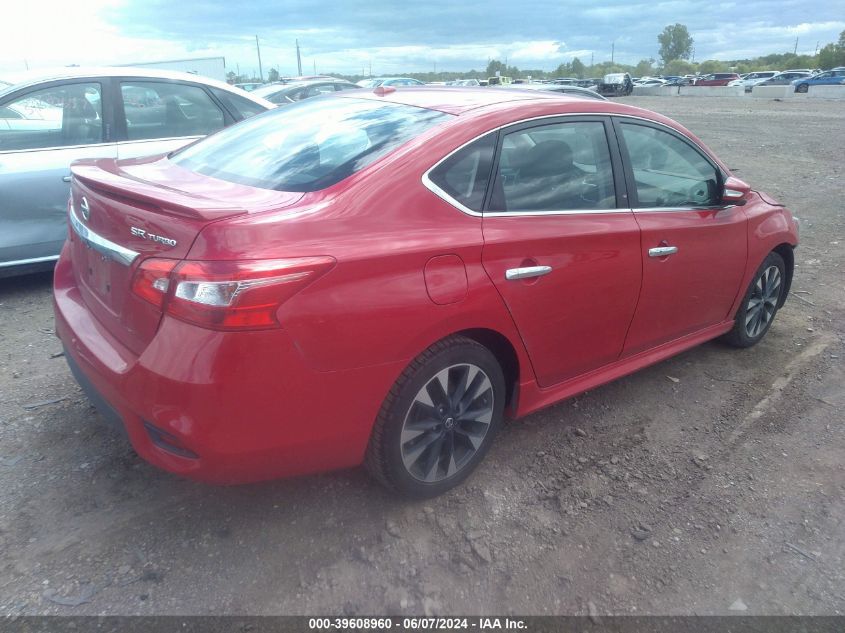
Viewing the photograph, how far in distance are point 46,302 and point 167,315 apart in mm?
3423

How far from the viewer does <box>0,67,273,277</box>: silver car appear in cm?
479

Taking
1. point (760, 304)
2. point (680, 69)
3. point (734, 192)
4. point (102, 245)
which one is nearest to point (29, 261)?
point (102, 245)

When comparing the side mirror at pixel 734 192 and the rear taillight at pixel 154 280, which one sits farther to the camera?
the side mirror at pixel 734 192

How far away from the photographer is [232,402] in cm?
213

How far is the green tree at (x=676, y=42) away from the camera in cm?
11612

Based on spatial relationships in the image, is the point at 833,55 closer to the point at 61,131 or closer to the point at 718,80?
the point at 718,80

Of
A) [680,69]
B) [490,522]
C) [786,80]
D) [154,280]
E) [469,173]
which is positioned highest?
[680,69]

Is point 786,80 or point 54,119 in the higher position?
point 786,80

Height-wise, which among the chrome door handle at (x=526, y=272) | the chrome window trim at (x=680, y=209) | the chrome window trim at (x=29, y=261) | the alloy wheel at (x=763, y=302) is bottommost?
the alloy wheel at (x=763, y=302)

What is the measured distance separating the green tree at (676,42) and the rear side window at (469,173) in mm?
127706

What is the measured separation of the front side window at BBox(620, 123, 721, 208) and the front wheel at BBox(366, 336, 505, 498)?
1323 millimetres

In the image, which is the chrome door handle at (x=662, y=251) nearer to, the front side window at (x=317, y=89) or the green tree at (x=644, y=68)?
the front side window at (x=317, y=89)

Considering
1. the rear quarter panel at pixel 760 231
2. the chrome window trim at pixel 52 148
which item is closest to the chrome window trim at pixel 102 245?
the chrome window trim at pixel 52 148

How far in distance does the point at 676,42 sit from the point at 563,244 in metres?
131
